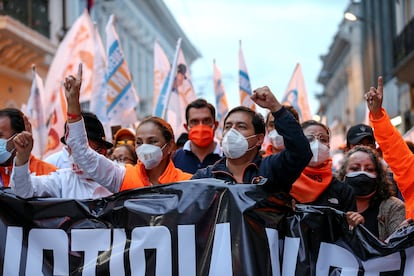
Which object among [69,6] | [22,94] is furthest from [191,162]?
[69,6]

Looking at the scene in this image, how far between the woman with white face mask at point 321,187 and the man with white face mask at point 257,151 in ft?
1.18

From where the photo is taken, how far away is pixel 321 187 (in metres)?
4.47

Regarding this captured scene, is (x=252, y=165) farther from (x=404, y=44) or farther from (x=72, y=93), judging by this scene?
(x=404, y=44)

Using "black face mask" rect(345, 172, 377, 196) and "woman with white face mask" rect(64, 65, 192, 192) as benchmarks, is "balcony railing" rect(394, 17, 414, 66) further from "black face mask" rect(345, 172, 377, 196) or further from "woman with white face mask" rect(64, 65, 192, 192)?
"woman with white face mask" rect(64, 65, 192, 192)

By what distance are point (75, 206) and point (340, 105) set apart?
185 ft

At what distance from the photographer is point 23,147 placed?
13.2 feet

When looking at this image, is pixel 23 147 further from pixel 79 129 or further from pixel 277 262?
pixel 277 262

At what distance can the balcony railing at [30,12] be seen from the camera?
1830 cm

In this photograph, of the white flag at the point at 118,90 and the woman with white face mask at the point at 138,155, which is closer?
the woman with white face mask at the point at 138,155

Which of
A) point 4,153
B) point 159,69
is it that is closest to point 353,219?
point 4,153

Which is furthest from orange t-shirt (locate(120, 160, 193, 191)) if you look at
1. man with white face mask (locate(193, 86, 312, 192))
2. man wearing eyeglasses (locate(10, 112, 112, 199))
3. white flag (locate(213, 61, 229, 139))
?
white flag (locate(213, 61, 229, 139))

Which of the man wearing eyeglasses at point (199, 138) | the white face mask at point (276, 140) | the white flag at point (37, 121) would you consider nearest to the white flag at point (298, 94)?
the white flag at point (37, 121)

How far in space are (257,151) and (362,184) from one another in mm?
756

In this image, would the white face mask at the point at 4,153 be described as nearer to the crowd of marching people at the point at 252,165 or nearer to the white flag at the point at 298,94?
the crowd of marching people at the point at 252,165
